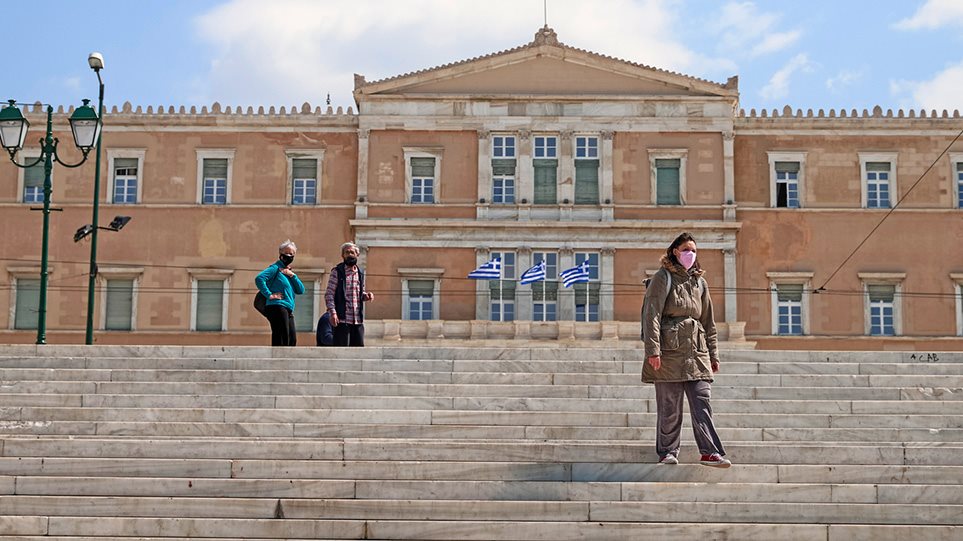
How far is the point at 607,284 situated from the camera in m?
36.2

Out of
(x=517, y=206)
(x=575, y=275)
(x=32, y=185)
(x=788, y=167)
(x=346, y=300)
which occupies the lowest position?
(x=346, y=300)

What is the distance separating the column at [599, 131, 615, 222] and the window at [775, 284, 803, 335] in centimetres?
472

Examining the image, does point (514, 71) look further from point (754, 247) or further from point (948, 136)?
point (948, 136)

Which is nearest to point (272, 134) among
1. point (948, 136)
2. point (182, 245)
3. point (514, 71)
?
point (182, 245)

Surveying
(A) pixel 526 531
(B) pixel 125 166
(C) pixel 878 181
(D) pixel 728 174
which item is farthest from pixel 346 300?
(C) pixel 878 181

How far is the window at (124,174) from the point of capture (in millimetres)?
37500

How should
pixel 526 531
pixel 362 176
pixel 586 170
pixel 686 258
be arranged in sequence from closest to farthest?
pixel 526 531 → pixel 686 258 → pixel 362 176 → pixel 586 170

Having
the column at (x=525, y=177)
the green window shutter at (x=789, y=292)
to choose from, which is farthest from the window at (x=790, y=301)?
the column at (x=525, y=177)

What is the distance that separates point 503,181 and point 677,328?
2544 cm

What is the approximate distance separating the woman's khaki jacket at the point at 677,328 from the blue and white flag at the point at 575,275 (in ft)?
74.9

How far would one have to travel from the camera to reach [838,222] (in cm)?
3700

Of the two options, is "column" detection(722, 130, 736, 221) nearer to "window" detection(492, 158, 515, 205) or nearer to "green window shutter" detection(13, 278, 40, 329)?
"window" detection(492, 158, 515, 205)

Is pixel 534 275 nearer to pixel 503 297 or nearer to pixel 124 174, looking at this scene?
pixel 503 297

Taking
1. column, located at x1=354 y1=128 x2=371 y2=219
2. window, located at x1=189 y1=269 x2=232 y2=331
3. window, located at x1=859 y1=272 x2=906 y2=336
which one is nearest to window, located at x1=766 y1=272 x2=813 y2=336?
window, located at x1=859 y1=272 x2=906 y2=336
